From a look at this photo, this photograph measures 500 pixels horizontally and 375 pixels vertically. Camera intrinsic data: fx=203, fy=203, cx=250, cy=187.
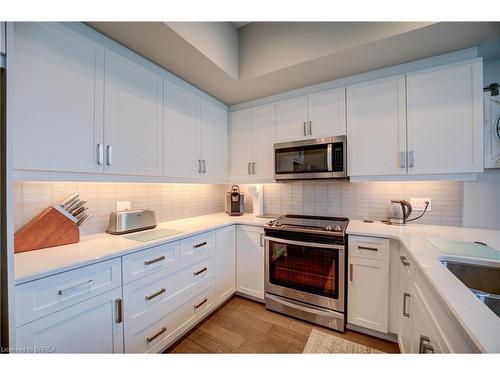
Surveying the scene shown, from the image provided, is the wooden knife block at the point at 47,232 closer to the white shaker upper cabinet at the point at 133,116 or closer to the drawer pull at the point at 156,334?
the white shaker upper cabinet at the point at 133,116

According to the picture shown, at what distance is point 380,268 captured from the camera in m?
1.62

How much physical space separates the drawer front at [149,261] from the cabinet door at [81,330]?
0.11 meters

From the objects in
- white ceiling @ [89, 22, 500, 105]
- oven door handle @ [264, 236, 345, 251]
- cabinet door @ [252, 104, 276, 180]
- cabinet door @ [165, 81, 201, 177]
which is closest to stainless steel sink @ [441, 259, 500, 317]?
oven door handle @ [264, 236, 345, 251]

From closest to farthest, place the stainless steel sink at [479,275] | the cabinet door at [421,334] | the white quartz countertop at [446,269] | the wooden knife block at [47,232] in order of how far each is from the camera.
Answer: the white quartz countertop at [446,269]
the cabinet door at [421,334]
the stainless steel sink at [479,275]
the wooden knife block at [47,232]

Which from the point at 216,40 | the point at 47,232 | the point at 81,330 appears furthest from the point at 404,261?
the point at 47,232

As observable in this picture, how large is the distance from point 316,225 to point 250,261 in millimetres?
798

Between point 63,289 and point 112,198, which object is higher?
point 112,198

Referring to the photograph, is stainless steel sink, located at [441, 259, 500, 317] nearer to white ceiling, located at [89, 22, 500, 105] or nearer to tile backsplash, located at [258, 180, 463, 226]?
tile backsplash, located at [258, 180, 463, 226]

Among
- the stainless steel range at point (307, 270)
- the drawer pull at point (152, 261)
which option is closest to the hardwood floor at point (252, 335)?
the stainless steel range at point (307, 270)

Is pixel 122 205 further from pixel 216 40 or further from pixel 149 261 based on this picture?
pixel 216 40

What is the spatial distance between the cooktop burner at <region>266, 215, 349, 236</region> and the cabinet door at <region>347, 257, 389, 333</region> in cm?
27

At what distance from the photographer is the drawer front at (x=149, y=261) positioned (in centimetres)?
126

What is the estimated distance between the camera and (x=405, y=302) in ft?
4.52
